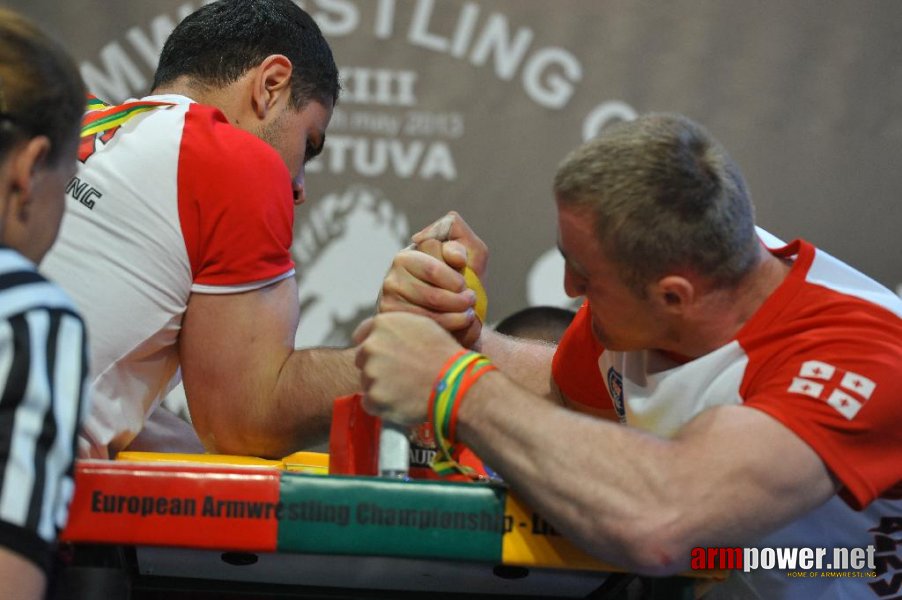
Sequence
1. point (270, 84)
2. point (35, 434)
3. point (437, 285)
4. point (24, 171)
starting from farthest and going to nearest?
point (270, 84), point (437, 285), point (24, 171), point (35, 434)

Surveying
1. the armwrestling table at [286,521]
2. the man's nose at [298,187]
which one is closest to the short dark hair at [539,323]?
the man's nose at [298,187]

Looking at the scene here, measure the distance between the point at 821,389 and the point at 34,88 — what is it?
905 millimetres

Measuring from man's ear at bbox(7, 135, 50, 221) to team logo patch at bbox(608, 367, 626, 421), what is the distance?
34.6 inches

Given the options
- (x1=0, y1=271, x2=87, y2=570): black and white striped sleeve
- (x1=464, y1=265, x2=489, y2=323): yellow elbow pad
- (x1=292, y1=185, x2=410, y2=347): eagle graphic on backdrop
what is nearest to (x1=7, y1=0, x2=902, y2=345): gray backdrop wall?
(x1=292, y1=185, x2=410, y2=347): eagle graphic on backdrop

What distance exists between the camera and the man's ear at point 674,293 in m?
1.38

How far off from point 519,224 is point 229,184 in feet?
4.45

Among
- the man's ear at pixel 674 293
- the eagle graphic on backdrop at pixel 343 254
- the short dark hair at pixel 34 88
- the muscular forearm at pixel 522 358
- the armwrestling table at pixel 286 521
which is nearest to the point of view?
the short dark hair at pixel 34 88

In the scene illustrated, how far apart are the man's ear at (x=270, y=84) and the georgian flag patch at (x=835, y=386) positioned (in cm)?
124

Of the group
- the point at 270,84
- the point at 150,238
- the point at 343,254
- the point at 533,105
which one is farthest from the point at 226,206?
the point at 533,105

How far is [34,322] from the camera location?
96 centimetres

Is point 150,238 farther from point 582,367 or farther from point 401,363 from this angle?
point 582,367

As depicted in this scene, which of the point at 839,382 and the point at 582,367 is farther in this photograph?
the point at 582,367

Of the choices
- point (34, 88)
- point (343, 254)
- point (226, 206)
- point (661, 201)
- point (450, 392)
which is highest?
point (34, 88)

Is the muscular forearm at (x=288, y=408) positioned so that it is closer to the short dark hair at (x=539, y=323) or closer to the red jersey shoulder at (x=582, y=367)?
the red jersey shoulder at (x=582, y=367)
